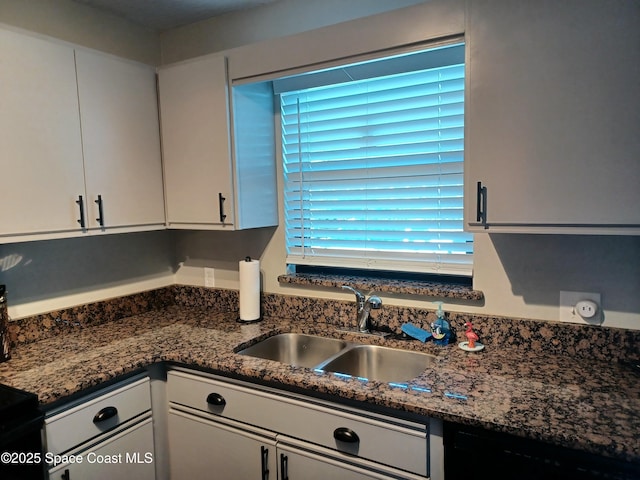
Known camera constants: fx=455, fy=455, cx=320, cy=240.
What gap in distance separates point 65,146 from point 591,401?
210cm

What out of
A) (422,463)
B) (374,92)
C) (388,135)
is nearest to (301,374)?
(422,463)

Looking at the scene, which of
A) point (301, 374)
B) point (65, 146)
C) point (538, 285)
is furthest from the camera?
point (65, 146)

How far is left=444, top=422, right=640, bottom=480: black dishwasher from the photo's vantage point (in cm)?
113

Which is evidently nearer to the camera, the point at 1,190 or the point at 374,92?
the point at 1,190

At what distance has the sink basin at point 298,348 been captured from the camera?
204 cm

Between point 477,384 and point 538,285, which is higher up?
point 538,285

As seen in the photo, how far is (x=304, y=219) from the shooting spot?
90.9 inches

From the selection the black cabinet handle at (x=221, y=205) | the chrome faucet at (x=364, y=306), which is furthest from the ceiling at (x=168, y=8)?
the chrome faucet at (x=364, y=306)

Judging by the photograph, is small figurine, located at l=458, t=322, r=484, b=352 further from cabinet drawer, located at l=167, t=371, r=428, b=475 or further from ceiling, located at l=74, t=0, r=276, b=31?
ceiling, located at l=74, t=0, r=276, b=31

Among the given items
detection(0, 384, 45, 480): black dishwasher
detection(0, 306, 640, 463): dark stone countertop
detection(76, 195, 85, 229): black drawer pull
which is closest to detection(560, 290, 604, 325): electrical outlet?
detection(0, 306, 640, 463): dark stone countertop

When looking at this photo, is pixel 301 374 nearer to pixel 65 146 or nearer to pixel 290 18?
pixel 65 146

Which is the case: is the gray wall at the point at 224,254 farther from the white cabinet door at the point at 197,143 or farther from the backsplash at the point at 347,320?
the white cabinet door at the point at 197,143

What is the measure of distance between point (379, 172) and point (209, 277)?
3.85ft

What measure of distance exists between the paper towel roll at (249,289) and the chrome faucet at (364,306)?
1.63 feet
